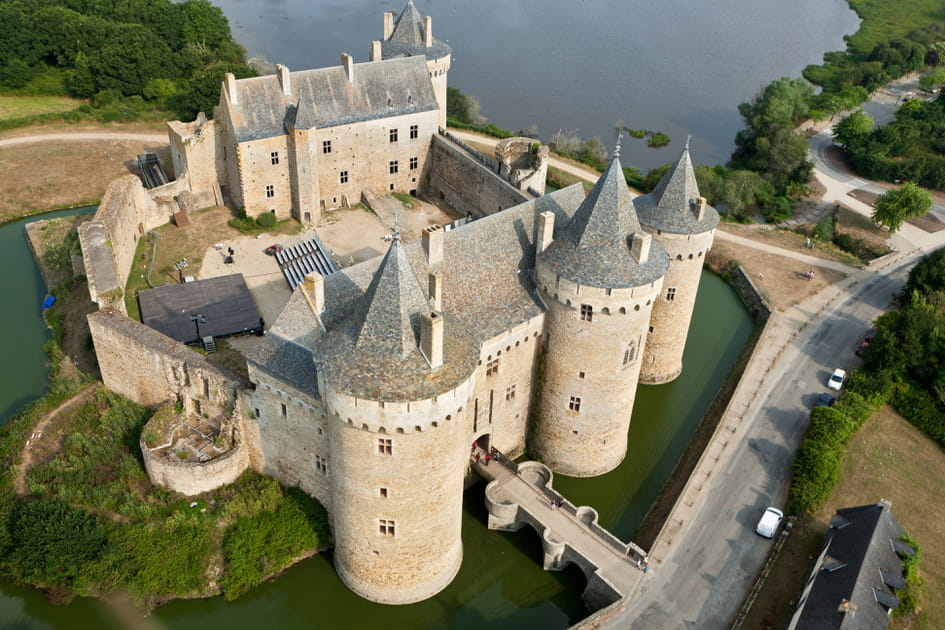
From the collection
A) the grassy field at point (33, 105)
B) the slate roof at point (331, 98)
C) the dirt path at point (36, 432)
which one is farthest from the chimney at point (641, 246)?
the grassy field at point (33, 105)

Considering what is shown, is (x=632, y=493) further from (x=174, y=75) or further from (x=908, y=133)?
(x=174, y=75)

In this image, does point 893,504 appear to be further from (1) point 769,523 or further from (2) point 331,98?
(2) point 331,98

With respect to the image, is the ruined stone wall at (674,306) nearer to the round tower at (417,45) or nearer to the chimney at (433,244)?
the chimney at (433,244)

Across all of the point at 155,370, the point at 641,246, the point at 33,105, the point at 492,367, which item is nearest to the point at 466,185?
the point at 492,367

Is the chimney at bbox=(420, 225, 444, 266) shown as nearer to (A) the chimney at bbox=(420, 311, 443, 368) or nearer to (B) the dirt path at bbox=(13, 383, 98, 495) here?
(A) the chimney at bbox=(420, 311, 443, 368)

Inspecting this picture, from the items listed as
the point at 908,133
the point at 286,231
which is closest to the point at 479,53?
the point at 908,133

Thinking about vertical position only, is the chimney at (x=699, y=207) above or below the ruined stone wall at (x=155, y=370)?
above
